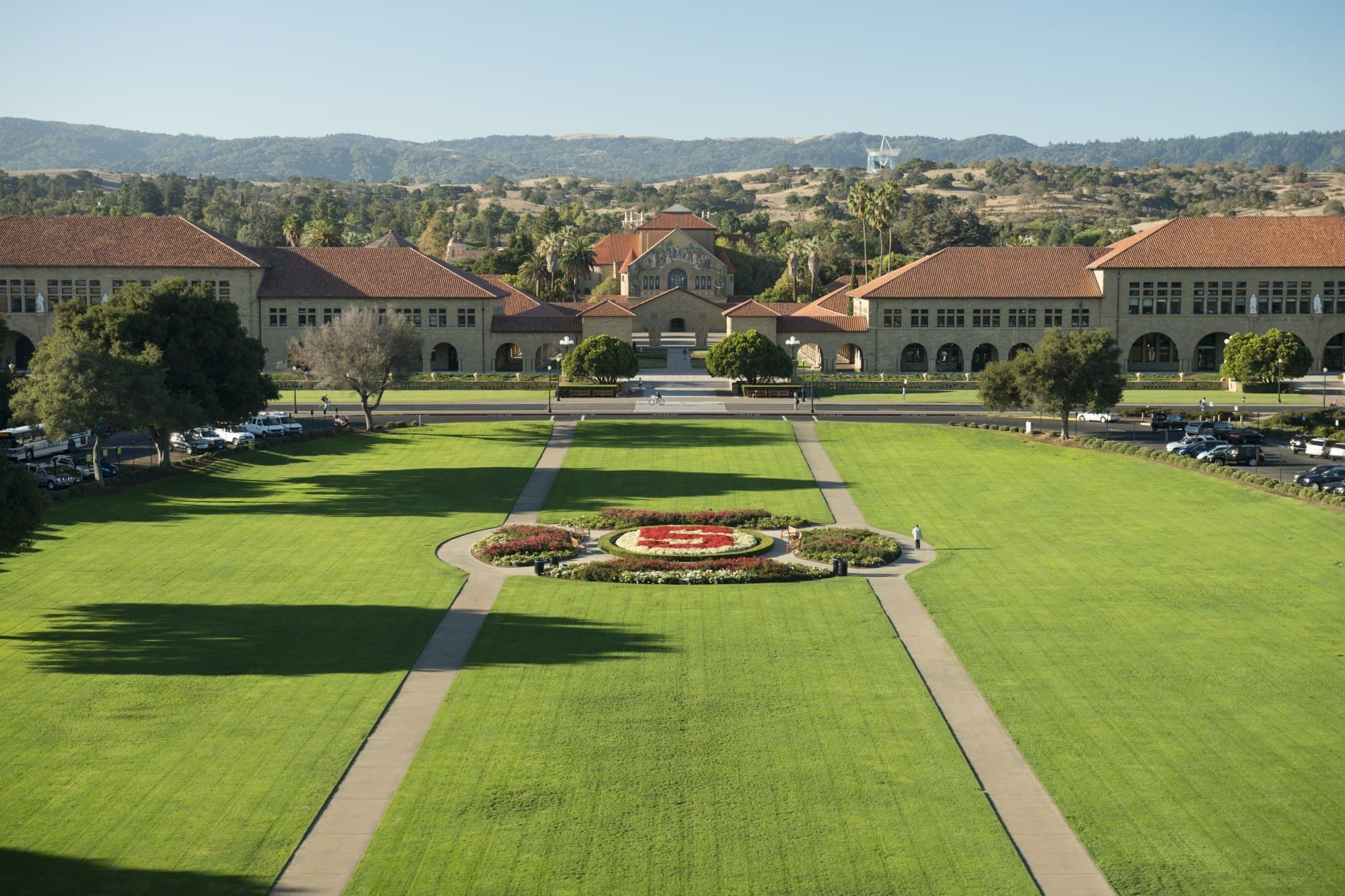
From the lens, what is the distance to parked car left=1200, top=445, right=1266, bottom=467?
238ft

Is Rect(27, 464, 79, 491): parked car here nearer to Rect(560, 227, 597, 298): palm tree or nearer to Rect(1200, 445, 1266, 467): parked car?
Rect(1200, 445, 1266, 467): parked car

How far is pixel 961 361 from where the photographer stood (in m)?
123

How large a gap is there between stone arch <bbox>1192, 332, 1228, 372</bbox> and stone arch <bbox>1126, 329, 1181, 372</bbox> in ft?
5.58

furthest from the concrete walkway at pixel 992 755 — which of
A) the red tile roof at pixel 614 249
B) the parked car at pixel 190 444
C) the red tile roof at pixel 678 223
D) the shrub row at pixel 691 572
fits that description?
the red tile roof at pixel 614 249

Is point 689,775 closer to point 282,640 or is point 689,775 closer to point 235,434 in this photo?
point 282,640

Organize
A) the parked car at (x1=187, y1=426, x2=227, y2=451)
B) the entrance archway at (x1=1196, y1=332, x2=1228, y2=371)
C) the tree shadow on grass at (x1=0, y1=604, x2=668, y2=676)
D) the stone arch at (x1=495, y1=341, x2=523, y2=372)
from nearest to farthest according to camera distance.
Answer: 1. the tree shadow on grass at (x1=0, y1=604, x2=668, y2=676)
2. the parked car at (x1=187, y1=426, x2=227, y2=451)
3. the entrance archway at (x1=1196, y1=332, x2=1228, y2=371)
4. the stone arch at (x1=495, y1=341, x2=523, y2=372)

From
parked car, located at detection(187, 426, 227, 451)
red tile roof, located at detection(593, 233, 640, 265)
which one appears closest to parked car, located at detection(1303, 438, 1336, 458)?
parked car, located at detection(187, 426, 227, 451)

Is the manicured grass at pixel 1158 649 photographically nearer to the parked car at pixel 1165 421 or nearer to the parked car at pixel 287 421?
the parked car at pixel 1165 421

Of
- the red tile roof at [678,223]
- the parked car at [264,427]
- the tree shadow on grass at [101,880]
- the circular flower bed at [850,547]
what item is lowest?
the tree shadow on grass at [101,880]

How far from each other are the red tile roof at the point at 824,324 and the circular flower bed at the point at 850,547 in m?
66.1

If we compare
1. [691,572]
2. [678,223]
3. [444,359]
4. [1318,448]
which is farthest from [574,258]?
[691,572]

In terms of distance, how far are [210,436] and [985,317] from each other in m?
67.5

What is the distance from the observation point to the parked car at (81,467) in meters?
67.4

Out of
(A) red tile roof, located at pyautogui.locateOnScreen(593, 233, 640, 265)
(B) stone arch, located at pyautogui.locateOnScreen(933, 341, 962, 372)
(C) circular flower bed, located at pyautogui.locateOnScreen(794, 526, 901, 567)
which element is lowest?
(C) circular flower bed, located at pyautogui.locateOnScreen(794, 526, 901, 567)
